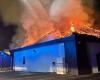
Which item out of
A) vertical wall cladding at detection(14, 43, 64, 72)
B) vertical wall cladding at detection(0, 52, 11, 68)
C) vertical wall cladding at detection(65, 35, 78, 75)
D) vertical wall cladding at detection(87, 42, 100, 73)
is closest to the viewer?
vertical wall cladding at detection(65, 35, 78, 75)

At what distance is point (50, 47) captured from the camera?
93.7ft

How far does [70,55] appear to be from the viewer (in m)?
25.4

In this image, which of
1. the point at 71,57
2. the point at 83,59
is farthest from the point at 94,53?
the point at 71,57

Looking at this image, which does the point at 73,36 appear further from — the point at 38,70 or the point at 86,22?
the point at 86,22

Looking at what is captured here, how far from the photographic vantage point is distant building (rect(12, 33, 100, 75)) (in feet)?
81.1

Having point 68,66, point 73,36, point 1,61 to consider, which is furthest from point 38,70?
point 1,61

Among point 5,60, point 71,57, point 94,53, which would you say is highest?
point 5,60

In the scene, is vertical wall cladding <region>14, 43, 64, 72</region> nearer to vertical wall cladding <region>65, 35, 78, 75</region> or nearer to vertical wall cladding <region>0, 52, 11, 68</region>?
vertical wall cladding <region>65, 35, 78, 75</region>

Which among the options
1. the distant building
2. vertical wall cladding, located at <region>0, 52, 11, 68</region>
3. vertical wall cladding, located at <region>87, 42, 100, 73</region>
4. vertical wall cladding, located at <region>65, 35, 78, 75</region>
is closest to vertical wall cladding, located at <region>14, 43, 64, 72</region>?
the distant building

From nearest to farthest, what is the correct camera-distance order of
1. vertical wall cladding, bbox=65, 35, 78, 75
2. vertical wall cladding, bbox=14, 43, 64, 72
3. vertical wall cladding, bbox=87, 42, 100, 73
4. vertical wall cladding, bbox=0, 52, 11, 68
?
vertical wall cladding, bbox=65, 35, 78, 75
vertical wall cladding, bbox=87, 42, 100, 73
vertical wall cladding, bbox=14, 43, 64, 72
vertical wall cladding, bbox=0, 52, 11, 68

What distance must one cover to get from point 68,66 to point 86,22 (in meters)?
14.3

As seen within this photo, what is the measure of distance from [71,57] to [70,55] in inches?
10.7

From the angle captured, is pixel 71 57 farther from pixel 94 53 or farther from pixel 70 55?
pixel 94 53

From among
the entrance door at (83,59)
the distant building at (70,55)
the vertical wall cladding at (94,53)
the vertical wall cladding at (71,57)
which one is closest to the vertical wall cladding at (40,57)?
the distant building at (70,55)
